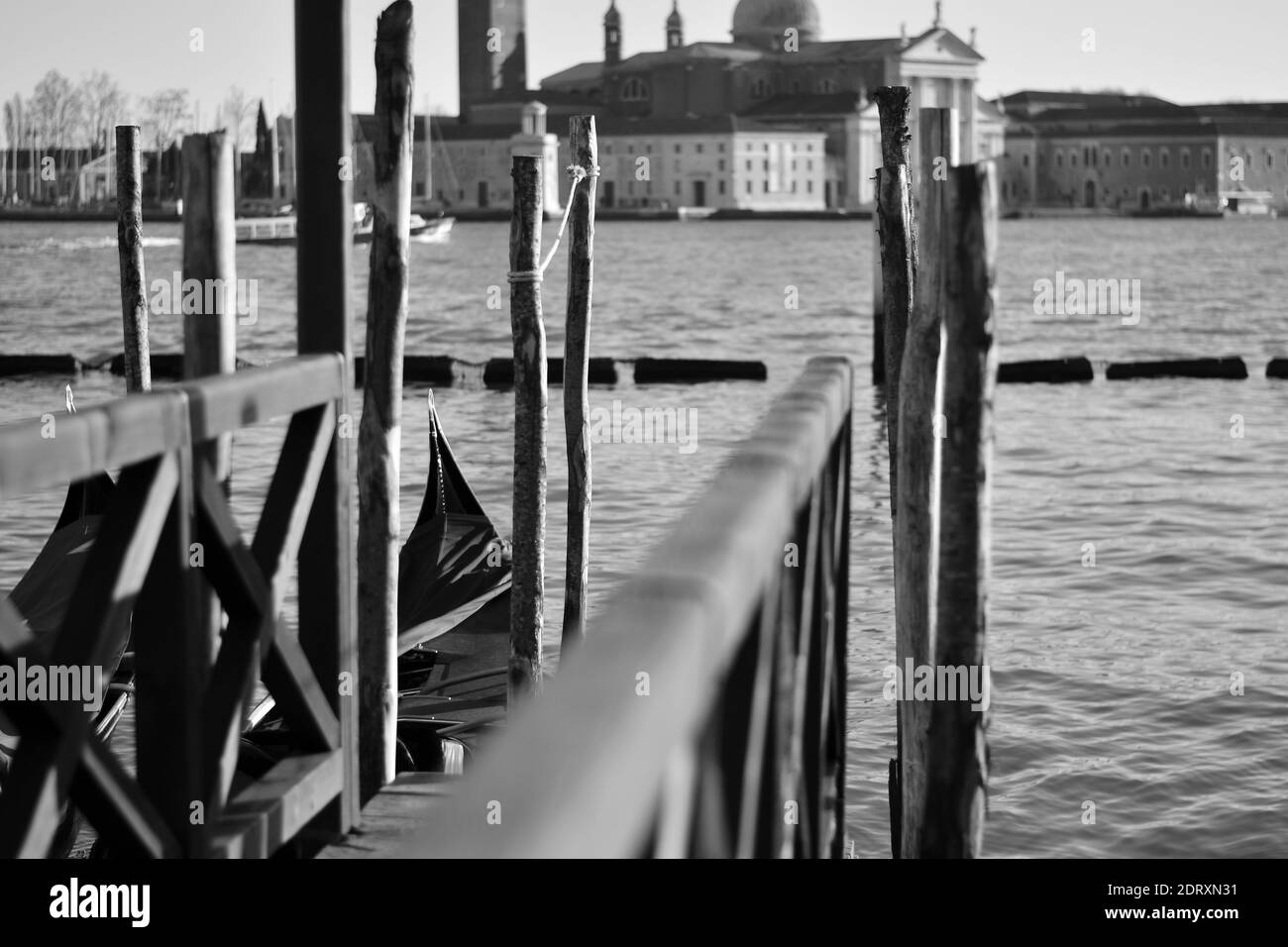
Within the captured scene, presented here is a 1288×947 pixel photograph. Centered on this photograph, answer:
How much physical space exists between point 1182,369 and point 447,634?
42.5 ft

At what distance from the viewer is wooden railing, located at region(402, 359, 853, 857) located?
759mm

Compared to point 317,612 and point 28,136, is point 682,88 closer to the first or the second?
point 28,136

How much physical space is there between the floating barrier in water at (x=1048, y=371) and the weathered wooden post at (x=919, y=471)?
44.0ft

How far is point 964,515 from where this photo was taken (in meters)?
2.37

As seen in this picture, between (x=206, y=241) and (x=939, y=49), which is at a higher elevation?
(x=939, y=49)

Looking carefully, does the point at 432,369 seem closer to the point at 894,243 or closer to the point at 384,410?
the point at 894,243

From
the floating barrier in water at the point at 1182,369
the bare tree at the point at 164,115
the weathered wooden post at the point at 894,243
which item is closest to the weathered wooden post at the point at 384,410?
the weathered wooden post at the point at 894,243

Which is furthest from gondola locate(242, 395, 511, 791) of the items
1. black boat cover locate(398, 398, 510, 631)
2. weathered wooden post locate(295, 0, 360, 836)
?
weathered wooden post locate(295, 0, 360, 836)

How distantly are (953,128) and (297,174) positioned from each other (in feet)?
6.37

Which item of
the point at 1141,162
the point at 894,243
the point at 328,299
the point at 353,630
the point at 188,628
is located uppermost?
the point at 1141,162

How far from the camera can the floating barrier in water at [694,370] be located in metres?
16.6

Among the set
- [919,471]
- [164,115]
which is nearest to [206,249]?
[919,471]

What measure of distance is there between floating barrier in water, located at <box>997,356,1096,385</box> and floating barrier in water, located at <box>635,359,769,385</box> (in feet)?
7.12

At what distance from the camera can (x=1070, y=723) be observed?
620cm
